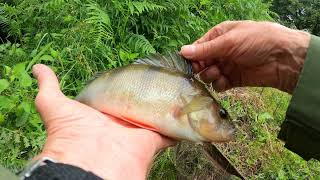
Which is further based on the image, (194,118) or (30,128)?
(30,128)

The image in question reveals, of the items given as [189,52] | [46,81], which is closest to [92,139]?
[46,81]

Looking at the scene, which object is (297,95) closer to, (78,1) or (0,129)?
(0,129)

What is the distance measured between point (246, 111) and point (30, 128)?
270 cm

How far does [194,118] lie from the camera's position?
2479mm

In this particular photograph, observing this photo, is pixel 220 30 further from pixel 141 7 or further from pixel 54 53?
pixel 141 7

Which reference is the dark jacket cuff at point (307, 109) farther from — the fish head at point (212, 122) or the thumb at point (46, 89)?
the thumb at point (46, 89)

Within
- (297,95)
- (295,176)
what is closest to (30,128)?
(297,95)

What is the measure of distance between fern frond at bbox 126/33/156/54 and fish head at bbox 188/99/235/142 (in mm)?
2672

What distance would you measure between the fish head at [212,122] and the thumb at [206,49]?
400mm

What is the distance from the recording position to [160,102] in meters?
2.47

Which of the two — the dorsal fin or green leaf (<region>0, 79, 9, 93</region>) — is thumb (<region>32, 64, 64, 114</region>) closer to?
the dorsal fin

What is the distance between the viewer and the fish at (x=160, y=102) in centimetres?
246

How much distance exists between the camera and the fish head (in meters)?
2.48

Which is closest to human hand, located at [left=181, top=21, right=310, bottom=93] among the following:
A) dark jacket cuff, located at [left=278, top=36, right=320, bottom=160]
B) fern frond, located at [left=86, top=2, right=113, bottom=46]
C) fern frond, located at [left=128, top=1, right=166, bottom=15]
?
dark jacket cuff, located at [left=278, top=36, right=320, bottom=160]
